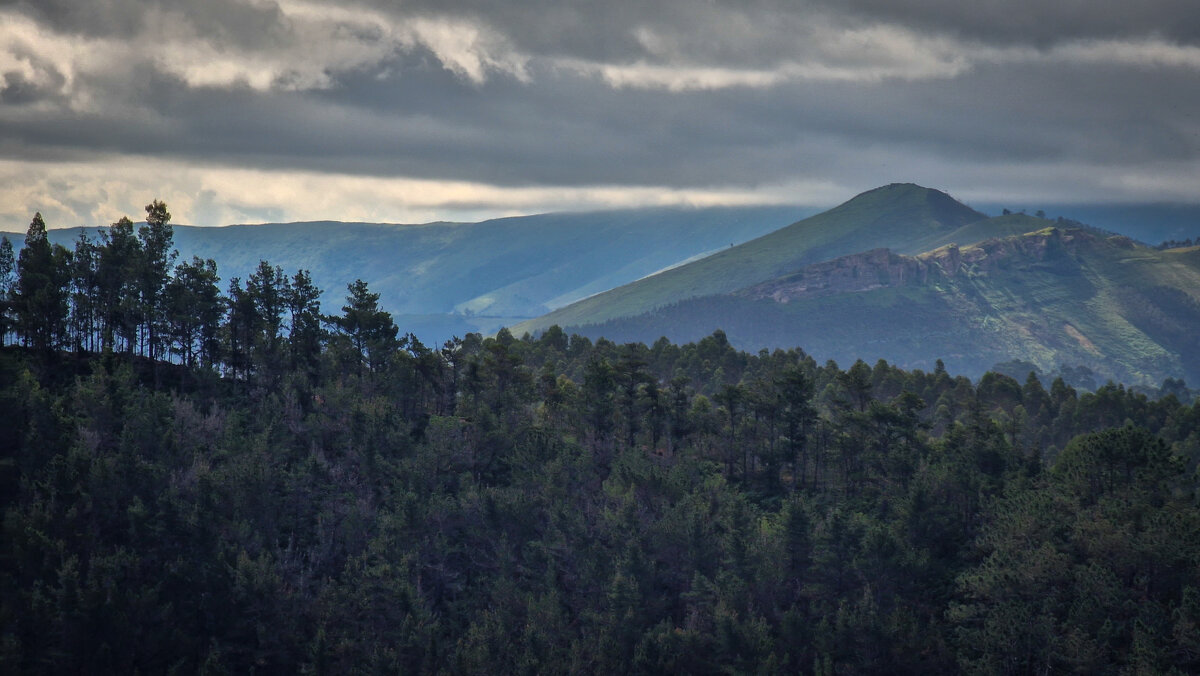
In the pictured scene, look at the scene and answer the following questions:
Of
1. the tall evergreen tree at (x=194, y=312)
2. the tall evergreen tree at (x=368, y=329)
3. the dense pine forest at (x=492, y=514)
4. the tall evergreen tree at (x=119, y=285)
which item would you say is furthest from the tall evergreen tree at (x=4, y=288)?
the tall evergreen tree at (x=368, y=329)

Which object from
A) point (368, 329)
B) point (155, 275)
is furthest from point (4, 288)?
point (368, 329)

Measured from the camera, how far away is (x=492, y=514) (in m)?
111

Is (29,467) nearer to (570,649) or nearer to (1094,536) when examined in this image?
(570,649)

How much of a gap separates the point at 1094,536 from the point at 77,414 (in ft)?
318

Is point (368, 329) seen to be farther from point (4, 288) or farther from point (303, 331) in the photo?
point (4, 288)

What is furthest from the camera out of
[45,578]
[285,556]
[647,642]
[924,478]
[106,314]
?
[106,314]

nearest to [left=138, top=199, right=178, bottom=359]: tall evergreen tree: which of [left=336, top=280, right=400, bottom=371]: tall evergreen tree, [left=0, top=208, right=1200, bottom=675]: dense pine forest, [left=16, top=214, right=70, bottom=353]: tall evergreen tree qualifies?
[left=0, top=208, right=1200, bottom=675]: dense pine forest

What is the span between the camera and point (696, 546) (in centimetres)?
10531

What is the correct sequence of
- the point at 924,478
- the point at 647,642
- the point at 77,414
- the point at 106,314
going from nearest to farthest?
the point at 647,642
the point at 77,414
the point at 924,478
the point at 106,314

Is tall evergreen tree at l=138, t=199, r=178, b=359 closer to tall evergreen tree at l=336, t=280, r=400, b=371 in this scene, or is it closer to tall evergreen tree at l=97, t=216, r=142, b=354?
tall evergreen tree at l=97, t=216, r=142, b=354

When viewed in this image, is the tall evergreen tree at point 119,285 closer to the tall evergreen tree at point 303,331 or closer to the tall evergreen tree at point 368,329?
the tall evergreen tree at point 303,331

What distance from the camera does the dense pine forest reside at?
85.8 meters

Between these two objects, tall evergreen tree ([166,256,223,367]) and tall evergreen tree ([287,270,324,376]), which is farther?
tall evergreen tree ([287,270,324,376])

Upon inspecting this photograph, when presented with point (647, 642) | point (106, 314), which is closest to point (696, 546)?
point (647, 642)
